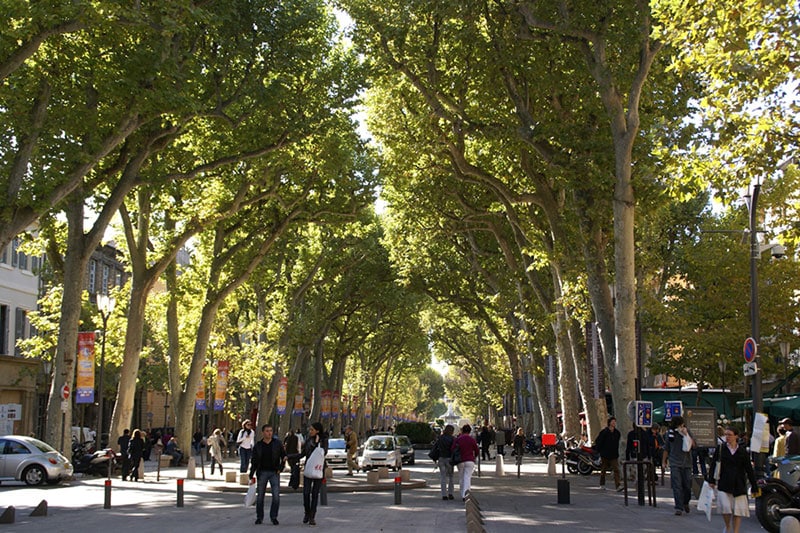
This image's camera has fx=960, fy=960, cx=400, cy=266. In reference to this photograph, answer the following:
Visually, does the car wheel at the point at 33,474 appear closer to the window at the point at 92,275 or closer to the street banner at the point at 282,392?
the street banner at the point at 282,392

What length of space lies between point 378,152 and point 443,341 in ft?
129

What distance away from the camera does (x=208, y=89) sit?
1032 inches

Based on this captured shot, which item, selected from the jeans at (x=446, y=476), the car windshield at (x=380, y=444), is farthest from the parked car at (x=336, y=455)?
the jeans at (x=446, y=476)

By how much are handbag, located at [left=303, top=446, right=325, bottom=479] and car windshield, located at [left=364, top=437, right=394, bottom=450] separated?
2212cm

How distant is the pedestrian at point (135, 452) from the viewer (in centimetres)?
2917

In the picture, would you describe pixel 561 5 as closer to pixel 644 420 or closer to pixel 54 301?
pixel 644 420

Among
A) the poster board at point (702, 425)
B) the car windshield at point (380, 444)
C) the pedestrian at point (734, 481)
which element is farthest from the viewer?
the car windshield at point (380, 444)

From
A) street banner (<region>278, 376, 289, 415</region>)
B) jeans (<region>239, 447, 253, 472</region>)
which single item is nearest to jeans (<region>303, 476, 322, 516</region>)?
jeans (<region>239, 447, 253, 472</region>)

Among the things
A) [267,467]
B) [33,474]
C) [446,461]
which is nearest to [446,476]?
[446,461]

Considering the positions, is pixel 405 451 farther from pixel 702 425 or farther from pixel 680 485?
pixel 680 485

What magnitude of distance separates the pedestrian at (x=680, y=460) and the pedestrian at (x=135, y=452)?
16.7m

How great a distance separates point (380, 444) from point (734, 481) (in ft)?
87.6

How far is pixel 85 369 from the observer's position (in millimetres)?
28969

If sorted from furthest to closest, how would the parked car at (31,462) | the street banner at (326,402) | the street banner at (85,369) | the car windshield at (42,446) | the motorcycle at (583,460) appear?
the street banner at (326,402) < the motorcycle at (583,460) < the street banner at (85,369) < the car windshield at (42,446) < the parked car at (31,462)
